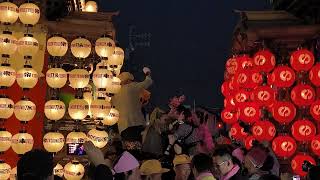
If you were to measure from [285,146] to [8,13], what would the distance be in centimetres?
726

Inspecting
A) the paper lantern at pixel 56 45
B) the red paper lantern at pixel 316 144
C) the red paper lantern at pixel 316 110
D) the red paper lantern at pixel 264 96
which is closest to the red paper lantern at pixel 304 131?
the red paper lantern at pixel 316 144

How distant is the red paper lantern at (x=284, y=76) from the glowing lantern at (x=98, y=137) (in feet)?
15.3

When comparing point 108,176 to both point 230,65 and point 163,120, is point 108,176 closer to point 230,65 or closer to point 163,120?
point 163,120

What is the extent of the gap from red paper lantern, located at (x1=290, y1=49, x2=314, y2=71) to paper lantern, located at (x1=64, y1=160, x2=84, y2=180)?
5.76 meters

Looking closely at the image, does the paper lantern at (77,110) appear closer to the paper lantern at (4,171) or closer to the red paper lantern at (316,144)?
the paper lantern at (4,171)

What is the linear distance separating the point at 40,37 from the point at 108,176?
793cm

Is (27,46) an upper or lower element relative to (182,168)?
upper

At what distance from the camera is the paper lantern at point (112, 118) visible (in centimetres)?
1225

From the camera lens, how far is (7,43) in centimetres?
1083

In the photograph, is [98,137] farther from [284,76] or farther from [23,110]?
[284,76]

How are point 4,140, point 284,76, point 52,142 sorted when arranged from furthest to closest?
point 284,76 < point 52,142 < point 4,140

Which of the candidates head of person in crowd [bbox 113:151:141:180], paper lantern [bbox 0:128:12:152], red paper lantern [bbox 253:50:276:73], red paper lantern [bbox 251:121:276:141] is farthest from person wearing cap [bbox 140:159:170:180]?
red paper lantern [bbox 253:50:276:73]

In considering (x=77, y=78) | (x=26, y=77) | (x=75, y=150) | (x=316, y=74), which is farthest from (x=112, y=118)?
(x=316, y=74)

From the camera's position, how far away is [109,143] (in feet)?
41.4
